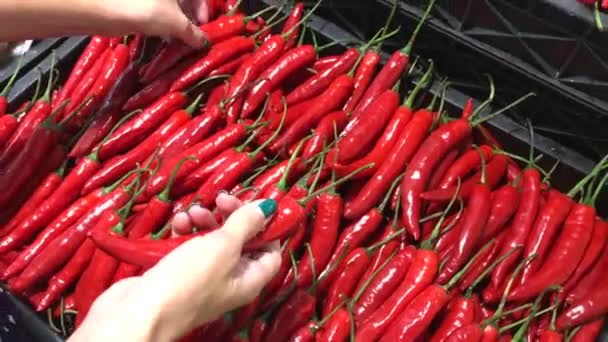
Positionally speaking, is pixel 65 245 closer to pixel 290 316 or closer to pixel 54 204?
pixel 54 204

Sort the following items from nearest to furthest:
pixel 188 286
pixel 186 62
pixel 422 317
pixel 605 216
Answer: pixel 188 286 → pixel 422 317 → pixel 605 216 → pixel 186 62

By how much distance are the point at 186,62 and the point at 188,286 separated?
1239mm

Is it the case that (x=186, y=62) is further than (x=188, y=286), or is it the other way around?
(x=186, y=62)

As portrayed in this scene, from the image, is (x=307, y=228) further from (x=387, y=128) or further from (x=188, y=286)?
(x=188, y=286)

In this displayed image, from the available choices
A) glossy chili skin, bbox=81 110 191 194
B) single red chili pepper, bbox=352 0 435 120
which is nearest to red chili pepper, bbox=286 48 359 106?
single red chili pepper, bbox=352 0 435 120

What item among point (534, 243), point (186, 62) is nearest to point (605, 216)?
point (534, 243)

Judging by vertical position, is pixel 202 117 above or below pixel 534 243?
above

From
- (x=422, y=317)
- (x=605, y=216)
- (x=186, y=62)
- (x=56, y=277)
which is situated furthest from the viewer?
(x=186, y=62)

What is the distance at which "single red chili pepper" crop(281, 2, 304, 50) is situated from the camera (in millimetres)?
2318

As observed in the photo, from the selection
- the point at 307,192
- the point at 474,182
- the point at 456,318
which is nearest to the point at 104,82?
the point at 307,192

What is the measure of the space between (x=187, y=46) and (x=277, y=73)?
0.31 metres

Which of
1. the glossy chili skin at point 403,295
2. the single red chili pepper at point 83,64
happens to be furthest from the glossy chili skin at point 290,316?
the single red chili pepper at point 83,64

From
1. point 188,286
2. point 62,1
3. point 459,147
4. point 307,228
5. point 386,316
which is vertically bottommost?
point 386,316

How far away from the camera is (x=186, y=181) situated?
2025mm
